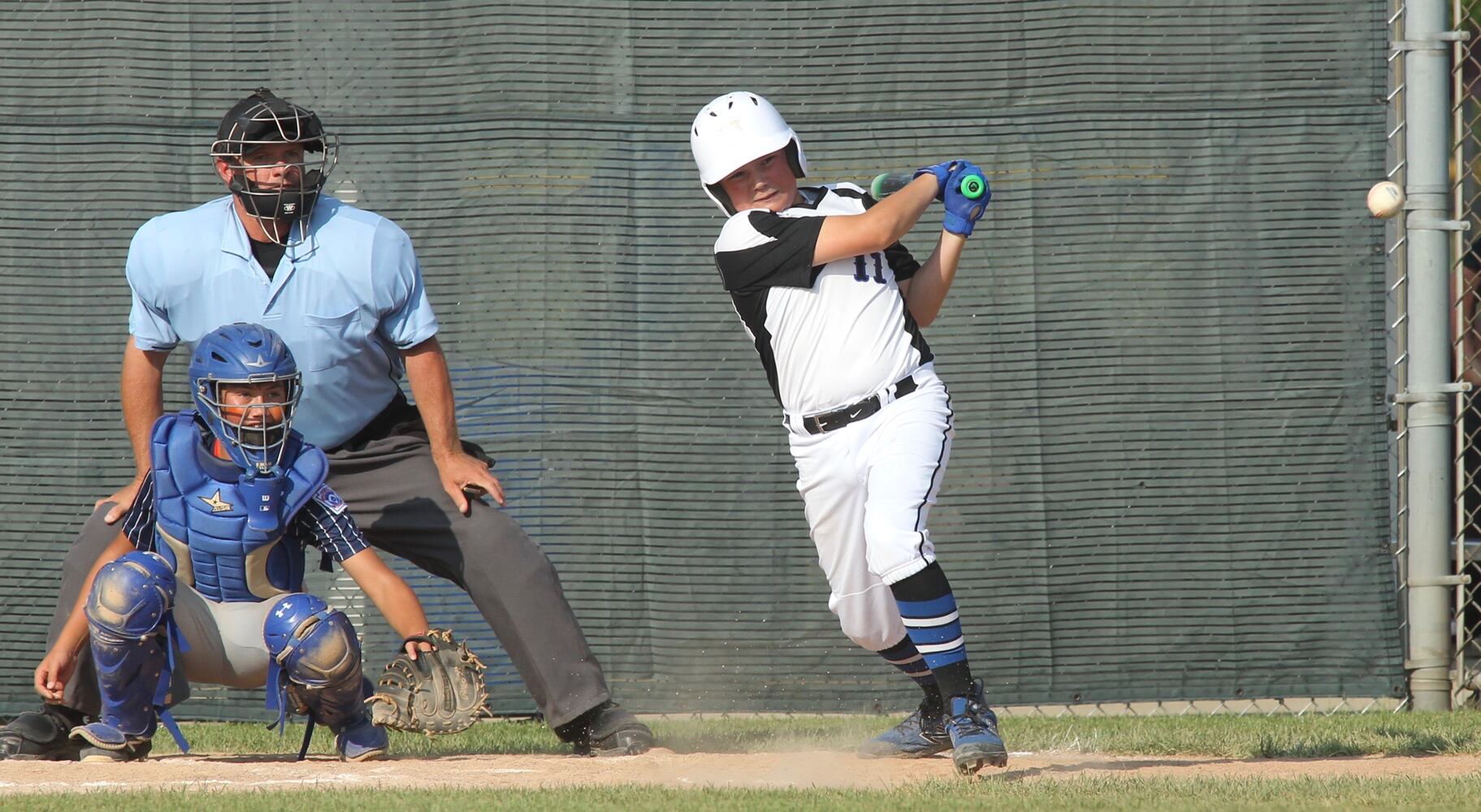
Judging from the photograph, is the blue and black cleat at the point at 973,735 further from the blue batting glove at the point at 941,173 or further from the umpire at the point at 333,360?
the blue batting glove at the point at 941,173

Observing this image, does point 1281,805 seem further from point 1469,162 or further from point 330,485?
point 1469,162

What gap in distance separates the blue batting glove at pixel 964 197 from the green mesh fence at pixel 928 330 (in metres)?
1.61

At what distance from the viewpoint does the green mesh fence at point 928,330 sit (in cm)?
596

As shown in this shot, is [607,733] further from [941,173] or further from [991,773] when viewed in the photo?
[941,173]

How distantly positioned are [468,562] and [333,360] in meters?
0.68

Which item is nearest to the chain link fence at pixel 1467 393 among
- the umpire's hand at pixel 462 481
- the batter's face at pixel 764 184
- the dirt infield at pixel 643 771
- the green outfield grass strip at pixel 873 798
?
the dirt infield at pixel 643 771

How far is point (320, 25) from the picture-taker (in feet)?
19.7

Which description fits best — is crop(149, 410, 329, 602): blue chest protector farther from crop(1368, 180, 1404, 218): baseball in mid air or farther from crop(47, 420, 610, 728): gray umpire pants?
crop(1368, 180, 1404, 218): baseball in mid air

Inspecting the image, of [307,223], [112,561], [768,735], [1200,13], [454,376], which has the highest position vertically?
[1200,13]

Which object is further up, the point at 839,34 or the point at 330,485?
the point at 839,34

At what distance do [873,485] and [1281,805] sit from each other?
1210 mm

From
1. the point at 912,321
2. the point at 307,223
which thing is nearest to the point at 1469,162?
the point at 912,321

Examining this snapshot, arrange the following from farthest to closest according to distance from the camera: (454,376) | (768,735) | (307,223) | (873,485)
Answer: (454,376) < (768,735) < (307,223) < (873,485)

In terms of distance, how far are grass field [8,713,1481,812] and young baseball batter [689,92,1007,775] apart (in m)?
0.42
